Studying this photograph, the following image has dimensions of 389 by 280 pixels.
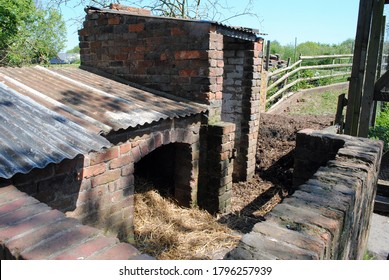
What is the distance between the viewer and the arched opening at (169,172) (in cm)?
470

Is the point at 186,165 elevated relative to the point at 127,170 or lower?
lower

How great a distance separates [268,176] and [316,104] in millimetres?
6730

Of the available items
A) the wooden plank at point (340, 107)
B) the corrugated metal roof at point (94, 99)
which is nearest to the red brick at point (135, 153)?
the corrugated metal roof at point (94, 99)

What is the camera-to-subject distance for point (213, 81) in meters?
4.42

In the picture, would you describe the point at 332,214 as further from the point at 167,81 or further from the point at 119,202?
the point at 167,81

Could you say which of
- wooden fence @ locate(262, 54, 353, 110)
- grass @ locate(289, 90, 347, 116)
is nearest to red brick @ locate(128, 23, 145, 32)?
wooden fence @ locate(262, 54, 353, 110)

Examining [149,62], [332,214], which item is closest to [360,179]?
[332,214]

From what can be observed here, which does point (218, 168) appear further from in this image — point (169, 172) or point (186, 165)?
point (169, 172)

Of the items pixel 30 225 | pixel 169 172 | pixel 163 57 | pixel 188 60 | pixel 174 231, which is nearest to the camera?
pixel 30 225

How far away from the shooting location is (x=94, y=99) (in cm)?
379

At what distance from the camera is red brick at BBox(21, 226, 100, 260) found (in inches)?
52.9

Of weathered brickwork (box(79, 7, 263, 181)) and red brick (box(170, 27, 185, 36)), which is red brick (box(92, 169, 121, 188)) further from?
red brick (box(170, 27, 185, 36))

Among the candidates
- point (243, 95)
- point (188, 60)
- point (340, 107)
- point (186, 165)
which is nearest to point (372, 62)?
point (340, 107)

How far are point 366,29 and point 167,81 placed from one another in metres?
2.74
